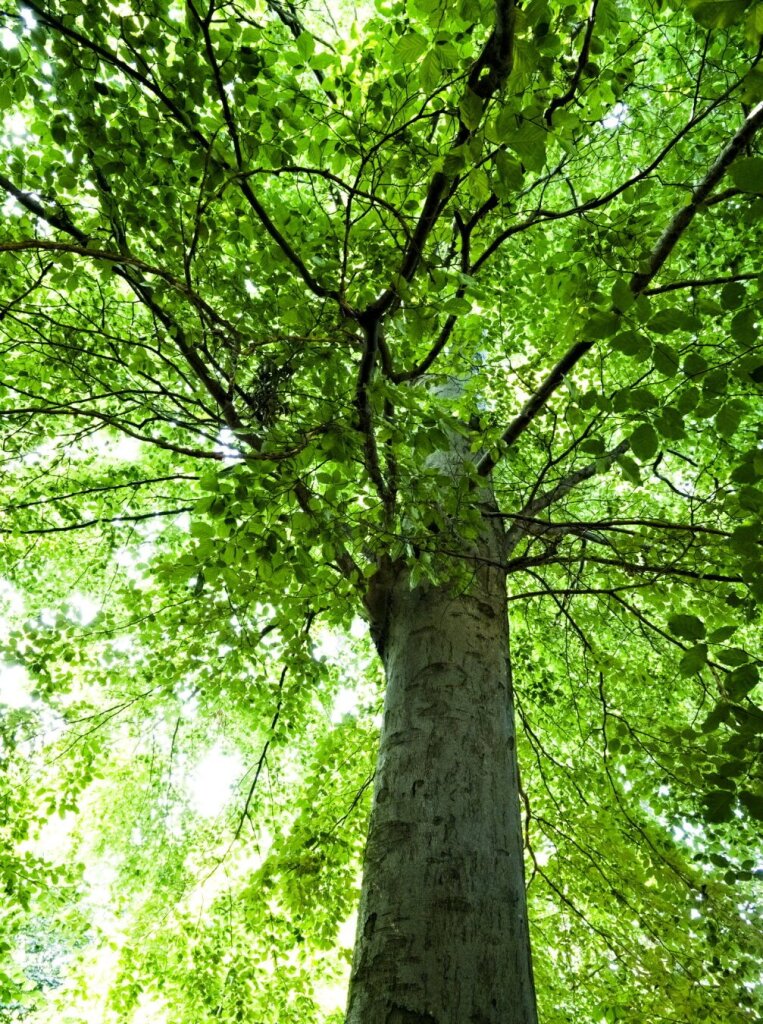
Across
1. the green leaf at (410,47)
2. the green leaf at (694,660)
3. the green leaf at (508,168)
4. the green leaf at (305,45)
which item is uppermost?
the green leaf at (305,45)

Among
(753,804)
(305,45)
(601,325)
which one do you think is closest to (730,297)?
(601,325)

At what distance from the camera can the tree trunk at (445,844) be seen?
57.9 inches

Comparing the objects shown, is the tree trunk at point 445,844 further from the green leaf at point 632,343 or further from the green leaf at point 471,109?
the green leaf at point 471,109

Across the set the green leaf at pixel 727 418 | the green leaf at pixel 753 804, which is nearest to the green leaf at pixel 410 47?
the green leaf at pixel 727 418

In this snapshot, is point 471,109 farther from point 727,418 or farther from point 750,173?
point 727,418

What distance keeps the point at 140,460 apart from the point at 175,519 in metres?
0.85

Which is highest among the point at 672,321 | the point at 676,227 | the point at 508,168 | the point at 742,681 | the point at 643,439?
the point at 676,227

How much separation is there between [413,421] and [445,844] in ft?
4.26

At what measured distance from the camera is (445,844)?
1.74m

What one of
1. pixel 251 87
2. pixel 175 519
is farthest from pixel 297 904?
pixel 175 519

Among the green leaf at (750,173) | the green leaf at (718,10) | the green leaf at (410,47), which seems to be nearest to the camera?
the green leaf at (718,10)

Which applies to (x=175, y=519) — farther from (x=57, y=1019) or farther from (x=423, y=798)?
(x=423, y=798)

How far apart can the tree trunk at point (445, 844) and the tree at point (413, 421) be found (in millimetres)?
10

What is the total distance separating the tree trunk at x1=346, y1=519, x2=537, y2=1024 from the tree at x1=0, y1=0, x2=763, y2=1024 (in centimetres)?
1
